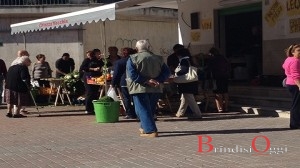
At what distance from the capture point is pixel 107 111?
12.4 meters

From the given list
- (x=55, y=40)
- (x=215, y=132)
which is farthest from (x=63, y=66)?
(x=215, y=132)

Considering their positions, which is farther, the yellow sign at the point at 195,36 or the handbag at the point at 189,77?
the yellow sign at the point at 195,36

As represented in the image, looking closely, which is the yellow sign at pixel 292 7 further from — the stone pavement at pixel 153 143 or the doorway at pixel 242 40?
the stone pavement at pixel 153 143

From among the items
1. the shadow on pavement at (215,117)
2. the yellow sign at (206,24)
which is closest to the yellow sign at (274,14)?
the yellow sign at (206,24)

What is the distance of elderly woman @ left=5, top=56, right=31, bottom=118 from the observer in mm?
13977

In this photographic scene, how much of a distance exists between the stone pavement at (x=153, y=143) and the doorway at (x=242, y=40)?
4.19 metres

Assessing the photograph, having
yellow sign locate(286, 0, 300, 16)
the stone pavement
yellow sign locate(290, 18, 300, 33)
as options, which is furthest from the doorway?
the stone pavement

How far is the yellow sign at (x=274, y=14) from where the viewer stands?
49.2ft

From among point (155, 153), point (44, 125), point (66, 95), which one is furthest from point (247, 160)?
point (66, 95)

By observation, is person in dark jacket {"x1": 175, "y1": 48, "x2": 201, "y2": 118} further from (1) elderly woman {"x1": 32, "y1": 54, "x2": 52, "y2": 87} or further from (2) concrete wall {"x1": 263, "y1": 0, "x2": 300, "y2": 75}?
(1) elderly woman {"x1": 32, "y1": 54, "x2": 52, "y2": 87}

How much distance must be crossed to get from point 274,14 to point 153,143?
7.17 metres

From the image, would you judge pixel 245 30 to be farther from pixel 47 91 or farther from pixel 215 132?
pixel 215 132

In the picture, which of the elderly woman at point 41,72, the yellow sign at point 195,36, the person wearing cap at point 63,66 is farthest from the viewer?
the yellow sign at point 195,36

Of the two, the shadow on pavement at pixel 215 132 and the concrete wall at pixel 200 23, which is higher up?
the concrete wall at pixel 200 23
